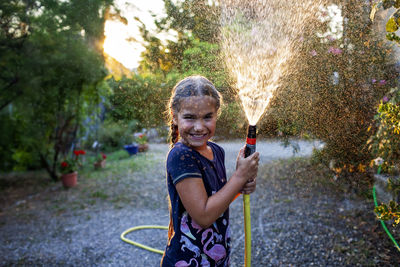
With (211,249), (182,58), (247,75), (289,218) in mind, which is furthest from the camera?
(289,218)

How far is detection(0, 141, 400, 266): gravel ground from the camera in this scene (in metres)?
3.07

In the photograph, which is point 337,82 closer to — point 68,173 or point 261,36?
point 261,36

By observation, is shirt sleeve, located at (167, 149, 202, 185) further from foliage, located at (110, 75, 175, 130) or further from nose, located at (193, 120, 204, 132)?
foliage, located at (110, 75, 175, 130)

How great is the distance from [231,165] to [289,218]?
1.59 metres

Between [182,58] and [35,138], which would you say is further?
[35,138]

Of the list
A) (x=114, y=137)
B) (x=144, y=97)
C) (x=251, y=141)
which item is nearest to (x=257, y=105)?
(x=251, y=141)

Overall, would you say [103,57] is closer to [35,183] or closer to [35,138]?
[35,138]

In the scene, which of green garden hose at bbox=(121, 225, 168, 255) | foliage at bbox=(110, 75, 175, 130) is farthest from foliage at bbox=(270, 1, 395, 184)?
green garden hose at bbox=(121, 225, 168, 255)

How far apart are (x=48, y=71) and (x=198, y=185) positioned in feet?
15.2

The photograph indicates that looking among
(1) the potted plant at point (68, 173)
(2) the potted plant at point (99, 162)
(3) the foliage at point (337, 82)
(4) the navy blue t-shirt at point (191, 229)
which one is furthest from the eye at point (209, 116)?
(2) the potted plant at point (99, 162)

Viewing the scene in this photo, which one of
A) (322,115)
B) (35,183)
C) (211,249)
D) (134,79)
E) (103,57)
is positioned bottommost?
(35,183)

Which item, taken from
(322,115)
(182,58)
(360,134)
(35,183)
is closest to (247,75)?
(182,58)

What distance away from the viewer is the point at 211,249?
4.66 feet

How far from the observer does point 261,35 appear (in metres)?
2.55
